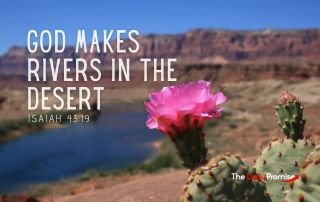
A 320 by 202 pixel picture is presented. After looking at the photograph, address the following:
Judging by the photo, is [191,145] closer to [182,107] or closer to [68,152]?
[182,107]

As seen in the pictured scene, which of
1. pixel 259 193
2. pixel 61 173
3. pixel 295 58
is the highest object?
pixel 295 58

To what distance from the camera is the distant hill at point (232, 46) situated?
512 ft

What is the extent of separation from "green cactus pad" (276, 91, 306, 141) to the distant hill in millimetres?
148710

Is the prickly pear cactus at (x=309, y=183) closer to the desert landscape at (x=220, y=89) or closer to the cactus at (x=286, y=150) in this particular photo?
the cactus at (x=286, y=150)

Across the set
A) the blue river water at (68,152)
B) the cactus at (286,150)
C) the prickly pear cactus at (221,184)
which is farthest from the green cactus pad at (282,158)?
the blue river water at (68,152)

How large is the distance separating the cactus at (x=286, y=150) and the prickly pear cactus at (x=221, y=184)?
52cm

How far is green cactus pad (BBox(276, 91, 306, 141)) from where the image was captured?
8.93 feet

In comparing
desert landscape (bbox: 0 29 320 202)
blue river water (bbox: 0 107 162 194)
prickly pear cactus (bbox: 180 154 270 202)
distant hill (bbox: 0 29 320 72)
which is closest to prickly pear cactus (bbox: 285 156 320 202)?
prickly pear cactus (bbox: 180 154 270 202)

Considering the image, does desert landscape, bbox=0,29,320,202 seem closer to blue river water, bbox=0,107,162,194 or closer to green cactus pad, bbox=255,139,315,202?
blue river water, bbox=0,107,162,194

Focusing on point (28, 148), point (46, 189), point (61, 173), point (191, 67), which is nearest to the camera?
point (46, 189)

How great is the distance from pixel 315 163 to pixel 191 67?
95.9m

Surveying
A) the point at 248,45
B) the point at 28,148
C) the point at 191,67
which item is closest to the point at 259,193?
the point at 28,148

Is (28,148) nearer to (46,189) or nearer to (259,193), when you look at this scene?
(46,189)

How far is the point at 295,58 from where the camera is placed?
154 meters
